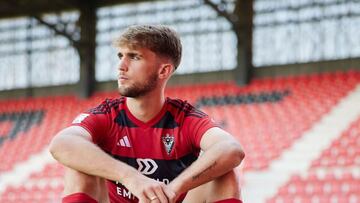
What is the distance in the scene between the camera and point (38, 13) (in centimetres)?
1861

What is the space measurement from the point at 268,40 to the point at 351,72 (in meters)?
Result: 2.43

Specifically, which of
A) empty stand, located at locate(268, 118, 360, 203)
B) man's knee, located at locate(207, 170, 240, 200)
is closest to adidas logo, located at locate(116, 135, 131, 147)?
man's knee, located at locate(207, 170, 240, 200)

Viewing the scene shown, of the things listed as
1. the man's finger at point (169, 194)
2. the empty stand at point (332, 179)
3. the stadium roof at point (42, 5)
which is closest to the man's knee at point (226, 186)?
the man's finger at point (169, 194)

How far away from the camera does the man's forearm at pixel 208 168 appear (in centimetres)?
272

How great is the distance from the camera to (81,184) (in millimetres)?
2709

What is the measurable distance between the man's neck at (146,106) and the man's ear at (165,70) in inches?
4.0

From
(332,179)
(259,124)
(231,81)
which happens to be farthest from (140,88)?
(231,81)

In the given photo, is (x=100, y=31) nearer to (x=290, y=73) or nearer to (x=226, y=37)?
(x=226, y=37)

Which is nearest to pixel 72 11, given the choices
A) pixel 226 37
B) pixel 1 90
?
pixel 1 90

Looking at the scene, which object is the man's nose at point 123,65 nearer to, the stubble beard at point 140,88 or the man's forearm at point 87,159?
the stubble beard at point 140,88

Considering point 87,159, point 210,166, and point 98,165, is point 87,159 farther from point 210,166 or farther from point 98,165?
point 210,166

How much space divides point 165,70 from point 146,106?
198 millimetres

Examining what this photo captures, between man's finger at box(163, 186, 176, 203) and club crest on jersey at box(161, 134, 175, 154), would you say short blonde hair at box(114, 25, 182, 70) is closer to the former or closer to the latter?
club crest on jersey at box(161, 134, 175, 154)

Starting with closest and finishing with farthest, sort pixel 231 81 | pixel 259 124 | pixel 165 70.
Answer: pixel 165 70, pixel 259 124, pixel 231 81
